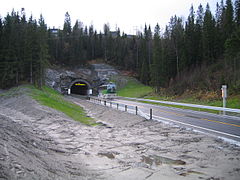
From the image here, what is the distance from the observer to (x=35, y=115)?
17234mm

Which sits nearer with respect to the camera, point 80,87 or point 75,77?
point 75,77

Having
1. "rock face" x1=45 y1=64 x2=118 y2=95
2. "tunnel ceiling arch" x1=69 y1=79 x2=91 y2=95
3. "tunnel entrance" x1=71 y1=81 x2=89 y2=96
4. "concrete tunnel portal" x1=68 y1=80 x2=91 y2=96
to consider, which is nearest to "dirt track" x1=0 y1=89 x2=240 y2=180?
"rock face" x1=45 y1=64 x2=118 y2=95

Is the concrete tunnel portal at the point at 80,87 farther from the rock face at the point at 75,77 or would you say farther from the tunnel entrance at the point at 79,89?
the rock face at the point at 75,77

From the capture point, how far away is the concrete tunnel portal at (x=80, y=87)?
67.0 meters

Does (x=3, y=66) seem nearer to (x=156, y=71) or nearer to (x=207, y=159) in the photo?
(x=156, y=71)

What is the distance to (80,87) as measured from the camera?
76250mm

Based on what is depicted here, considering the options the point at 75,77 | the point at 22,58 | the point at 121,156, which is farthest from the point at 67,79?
the point at 121,156

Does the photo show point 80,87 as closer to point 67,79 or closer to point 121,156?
point 67,79

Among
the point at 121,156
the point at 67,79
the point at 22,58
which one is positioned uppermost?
the point at 22,58

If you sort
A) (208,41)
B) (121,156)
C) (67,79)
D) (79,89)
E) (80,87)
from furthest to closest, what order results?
(79,89) → (80,87) → (67,79) → (208,41) → (121,156)

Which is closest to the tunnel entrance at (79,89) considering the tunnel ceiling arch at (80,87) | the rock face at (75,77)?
the tunnel ceiling arch at (80,87)

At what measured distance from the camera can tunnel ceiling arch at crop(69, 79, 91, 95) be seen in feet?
219

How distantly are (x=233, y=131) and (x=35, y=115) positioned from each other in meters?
15.0

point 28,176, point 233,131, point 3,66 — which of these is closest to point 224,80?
point 233,131
